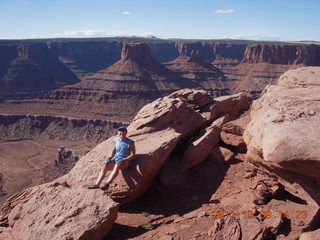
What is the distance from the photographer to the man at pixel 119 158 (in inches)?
378

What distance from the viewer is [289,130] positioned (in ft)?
24.7

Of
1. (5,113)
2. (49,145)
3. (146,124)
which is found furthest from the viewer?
(5,113)

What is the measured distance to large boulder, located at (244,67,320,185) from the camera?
7055 millimetres

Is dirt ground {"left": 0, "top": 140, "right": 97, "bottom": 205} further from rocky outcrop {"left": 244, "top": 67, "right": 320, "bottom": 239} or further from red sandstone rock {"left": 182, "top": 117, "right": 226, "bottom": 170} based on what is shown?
rocky outcrop {"left": 244, "top": 67, "right": 320, "bottom": 239}

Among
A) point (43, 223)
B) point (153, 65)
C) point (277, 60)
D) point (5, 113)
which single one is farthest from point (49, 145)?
point (277, 60)

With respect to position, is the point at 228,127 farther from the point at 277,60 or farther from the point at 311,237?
the point at 277,60

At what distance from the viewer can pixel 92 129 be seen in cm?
7381

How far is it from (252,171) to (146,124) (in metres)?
4.00

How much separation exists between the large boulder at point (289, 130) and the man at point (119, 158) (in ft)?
11.1

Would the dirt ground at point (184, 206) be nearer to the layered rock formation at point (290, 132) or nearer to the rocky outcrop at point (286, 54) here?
the layered rock formation at point (290, 132)

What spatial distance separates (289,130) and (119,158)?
15.8 ft
